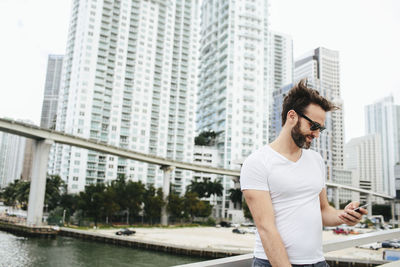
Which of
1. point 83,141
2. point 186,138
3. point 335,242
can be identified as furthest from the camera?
point 186,138

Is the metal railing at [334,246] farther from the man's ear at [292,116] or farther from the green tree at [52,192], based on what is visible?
the green tree at [52,192]

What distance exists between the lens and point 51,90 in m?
142

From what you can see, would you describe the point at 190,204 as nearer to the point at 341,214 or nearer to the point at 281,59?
the point at 341,214

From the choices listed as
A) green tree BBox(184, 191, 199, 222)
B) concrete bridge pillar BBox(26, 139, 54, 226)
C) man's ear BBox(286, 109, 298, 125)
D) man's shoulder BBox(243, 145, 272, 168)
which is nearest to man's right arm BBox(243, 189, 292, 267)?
man's shoulder BBox(243, 145, 272, 168)

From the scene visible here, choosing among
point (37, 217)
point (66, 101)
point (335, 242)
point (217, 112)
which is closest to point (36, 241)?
point (37, 217)

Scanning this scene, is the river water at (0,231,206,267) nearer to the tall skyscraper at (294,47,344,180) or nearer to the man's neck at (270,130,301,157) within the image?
the man's neck at (270,130,301,157)

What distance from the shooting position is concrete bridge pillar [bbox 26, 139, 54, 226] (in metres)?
34.5

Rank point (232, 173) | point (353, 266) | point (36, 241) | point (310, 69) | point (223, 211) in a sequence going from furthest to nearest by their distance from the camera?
1. point (310, 69)
2. point (223, 211)
3. point (232, 173)
4. point (36, 241)
5. point (353, 266)

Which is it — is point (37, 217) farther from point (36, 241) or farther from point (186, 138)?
point (186, 138)

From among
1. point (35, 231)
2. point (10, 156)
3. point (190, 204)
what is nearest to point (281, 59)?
point (190, 204)

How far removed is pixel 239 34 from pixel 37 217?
2631 inches

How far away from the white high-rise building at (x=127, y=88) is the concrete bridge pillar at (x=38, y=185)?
27909 millimetres

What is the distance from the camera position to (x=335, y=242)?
7.68ft

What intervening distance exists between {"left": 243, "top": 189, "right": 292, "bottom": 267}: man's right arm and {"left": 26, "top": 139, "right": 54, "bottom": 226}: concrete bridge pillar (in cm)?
3787
